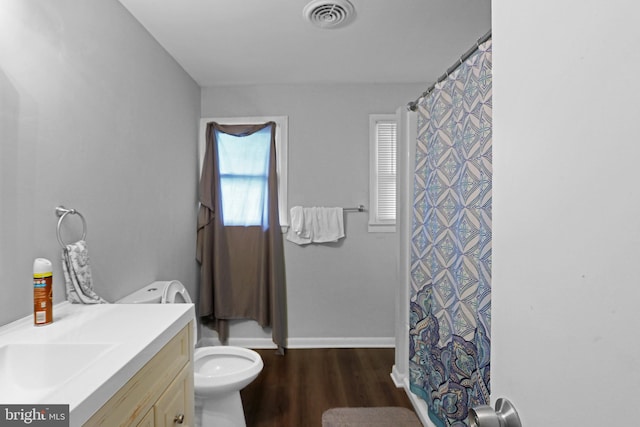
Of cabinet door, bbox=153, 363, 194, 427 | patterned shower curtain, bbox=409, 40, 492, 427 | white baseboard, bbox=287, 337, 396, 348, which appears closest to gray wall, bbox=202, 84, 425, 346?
white baseboard, bbox=287, 337, 396, 348

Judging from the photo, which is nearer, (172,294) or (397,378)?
(172,294)

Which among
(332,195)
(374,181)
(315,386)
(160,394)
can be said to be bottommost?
(315,386)

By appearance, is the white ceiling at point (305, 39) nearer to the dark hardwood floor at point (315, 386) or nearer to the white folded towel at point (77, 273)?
the white folded towel at point (77, 273)

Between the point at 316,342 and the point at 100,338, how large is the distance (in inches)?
91.3

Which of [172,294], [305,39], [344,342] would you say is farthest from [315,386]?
[305,39]

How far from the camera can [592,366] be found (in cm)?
39

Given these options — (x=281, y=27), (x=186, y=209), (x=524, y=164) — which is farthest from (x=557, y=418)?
(x=186, y=209)

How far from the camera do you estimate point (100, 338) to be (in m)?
1.11

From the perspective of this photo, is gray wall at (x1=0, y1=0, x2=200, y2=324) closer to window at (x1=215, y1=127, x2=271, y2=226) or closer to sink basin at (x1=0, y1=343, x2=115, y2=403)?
sink basin at (x1=0, y1=343, x2=115, y2=403)

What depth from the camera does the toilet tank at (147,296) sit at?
1.86m

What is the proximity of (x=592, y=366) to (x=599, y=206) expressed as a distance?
0.18 m

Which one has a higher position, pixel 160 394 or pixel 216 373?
pixel 160 394

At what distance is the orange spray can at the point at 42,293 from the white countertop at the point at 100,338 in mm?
30

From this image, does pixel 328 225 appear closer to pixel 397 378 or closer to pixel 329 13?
pixel 397 378
